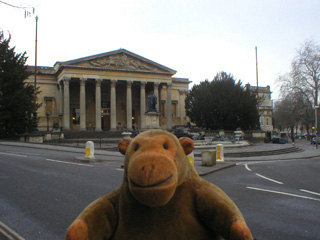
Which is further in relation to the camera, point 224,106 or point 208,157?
point 224,106

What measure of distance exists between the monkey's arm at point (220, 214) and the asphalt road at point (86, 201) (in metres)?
2.47

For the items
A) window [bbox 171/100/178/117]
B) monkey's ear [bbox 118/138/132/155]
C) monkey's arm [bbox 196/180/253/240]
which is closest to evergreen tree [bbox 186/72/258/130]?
window [bbox 171/100/178/117]

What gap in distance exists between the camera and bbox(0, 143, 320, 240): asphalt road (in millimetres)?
4418

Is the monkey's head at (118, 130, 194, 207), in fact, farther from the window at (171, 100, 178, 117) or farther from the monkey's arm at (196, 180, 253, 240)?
the window at (171, 100, 178, 117)

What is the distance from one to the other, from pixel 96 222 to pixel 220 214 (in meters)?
0.91

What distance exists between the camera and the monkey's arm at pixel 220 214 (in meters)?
1.81

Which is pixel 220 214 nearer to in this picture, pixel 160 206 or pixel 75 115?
pixel 160 206

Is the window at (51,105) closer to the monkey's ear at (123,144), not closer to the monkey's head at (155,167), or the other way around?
the monkey's ear at (123,144)

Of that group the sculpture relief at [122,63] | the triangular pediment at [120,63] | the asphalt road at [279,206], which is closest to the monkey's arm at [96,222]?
the asphalt road at [279,206]

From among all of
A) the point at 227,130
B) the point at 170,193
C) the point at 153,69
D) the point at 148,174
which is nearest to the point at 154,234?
the point at 170,193

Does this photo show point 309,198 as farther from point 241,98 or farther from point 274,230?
point 241,98

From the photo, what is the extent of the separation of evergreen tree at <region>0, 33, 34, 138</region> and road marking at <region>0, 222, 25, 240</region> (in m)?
25.5

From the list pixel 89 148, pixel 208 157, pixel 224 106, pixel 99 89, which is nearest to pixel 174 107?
pixel 99 89

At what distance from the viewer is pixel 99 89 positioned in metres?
45.9
